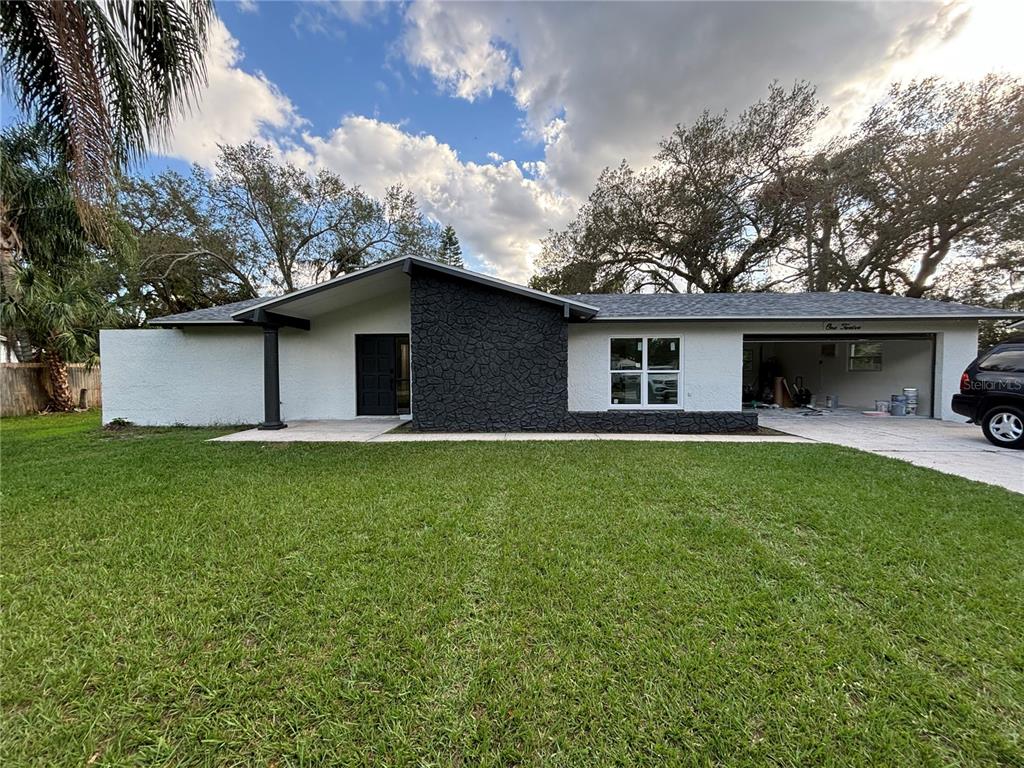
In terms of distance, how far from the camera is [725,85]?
13.9m

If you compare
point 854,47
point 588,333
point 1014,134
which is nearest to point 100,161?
point 588,333

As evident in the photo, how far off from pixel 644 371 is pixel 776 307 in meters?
4.09

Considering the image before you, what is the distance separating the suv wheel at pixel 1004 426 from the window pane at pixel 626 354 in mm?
6148

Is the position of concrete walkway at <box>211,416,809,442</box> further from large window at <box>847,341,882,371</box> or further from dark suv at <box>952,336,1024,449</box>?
large window at <box>847,341,882,371</box>

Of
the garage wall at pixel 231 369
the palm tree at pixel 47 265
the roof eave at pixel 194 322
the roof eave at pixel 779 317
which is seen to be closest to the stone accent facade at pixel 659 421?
the roof eave at pixel 779 317

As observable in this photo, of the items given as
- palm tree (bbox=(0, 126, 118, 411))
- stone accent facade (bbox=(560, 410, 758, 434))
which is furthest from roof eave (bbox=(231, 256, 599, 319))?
palm tree (bbox=(0, 126, 118, 411))

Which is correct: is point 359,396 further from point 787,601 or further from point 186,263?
point 186,263

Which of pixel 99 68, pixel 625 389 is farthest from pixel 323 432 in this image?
pixel 625 389

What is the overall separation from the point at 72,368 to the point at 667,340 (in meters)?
19.2

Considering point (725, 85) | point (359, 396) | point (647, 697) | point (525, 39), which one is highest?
point (725, 85)

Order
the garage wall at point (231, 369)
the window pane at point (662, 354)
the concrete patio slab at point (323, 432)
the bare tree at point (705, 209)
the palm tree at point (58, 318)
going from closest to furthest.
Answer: the concrete patio slab at point (323, 432) < the window pane at point (662, 354) < the garage wall at point (231, 369) < the palm tree at point (58, 318) < the bare tree at point (705, 209)

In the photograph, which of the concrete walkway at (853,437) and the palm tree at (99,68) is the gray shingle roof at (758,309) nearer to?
the concrete walkway at (853,437)

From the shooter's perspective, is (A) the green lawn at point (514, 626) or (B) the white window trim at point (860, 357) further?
(B) the white window trim at point (860, 357)

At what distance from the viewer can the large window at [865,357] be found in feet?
38.8
